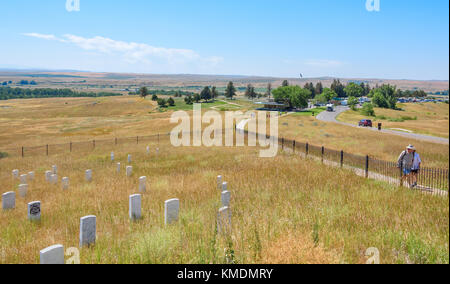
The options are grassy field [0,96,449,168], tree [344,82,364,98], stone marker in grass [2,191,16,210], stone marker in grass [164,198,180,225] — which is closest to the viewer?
stone marker in grass [164,198,180,225]

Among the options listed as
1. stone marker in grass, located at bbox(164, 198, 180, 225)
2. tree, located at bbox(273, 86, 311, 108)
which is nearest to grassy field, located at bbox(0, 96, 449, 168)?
stone marker in grass, located at bbox(164, 198, 180, 225)

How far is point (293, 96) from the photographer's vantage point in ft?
362

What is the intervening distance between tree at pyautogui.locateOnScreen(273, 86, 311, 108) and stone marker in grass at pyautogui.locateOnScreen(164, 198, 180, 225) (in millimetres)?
107328

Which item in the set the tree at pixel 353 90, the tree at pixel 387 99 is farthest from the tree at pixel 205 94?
the tree at pixel 353 90

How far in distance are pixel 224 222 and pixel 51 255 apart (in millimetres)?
3115

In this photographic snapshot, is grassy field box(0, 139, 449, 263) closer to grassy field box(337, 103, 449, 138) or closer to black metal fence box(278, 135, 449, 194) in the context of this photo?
black metal fence box(278, 135, 449, 194)

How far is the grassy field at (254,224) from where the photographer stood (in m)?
4.84

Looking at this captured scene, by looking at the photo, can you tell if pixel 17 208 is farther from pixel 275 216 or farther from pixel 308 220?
pixel 308 220

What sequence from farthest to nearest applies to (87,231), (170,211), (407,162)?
1. (407,162)
2. (170,211)
3. (87,231)

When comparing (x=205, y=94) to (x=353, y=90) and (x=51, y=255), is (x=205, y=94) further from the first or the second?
(x=51, y=255)

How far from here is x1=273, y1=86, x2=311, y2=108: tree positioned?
110000 mm

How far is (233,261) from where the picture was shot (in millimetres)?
4496

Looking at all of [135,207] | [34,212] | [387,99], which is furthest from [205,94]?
[135,207]
